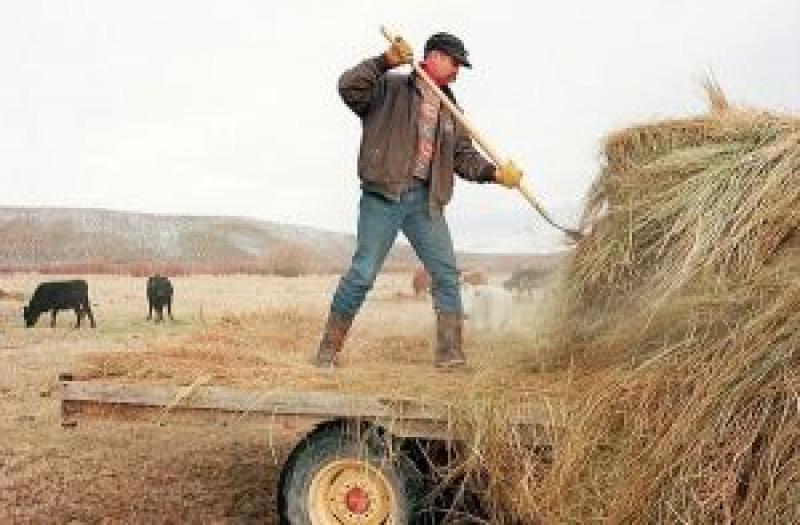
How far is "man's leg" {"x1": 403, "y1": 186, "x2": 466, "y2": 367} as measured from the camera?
22.6 feet

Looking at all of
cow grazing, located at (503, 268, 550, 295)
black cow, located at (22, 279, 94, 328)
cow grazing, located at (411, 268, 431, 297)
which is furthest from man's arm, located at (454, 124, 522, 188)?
cow grazing, located at (411, 268, 431, 297)

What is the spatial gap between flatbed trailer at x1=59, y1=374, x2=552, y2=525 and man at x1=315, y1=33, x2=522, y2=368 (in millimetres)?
1118

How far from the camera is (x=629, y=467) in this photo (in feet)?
15.3

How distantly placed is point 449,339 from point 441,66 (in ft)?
5.05

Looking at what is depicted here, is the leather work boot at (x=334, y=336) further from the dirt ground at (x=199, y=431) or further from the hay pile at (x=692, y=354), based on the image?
the hay pile at (x=692, y=354)

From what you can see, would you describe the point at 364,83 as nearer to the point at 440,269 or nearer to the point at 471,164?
the point at 471,164

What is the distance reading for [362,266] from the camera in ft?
21.8

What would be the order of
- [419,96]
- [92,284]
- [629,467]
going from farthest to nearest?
[92,284] → [419,96] → [629,467]

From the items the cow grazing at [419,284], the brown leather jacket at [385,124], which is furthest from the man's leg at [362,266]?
the cow grazing at [419,284]

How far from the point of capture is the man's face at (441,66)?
686cm

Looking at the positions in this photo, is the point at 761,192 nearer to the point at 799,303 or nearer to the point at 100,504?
the point at 799,303

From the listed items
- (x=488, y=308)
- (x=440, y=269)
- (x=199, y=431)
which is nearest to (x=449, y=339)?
(x=440, y=269)

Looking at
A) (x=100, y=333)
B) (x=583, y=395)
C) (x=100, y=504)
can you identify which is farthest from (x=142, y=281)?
(x=583, y=395)

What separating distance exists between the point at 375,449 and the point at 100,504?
7.33 feet
